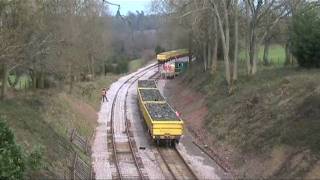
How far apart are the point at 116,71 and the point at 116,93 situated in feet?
116

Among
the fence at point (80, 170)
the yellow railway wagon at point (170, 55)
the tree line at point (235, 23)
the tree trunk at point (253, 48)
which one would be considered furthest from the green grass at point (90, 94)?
the fence at point (80, 170)

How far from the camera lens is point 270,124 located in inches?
1174

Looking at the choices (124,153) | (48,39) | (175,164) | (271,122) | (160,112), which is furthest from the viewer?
(48,39)

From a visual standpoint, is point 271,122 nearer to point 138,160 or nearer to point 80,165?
point 138,160

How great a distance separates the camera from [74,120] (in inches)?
1535

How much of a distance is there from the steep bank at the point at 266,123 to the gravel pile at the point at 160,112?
8.01ft

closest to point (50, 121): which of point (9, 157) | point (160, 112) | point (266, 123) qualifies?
point (160, 112)

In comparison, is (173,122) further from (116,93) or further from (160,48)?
(160,48)

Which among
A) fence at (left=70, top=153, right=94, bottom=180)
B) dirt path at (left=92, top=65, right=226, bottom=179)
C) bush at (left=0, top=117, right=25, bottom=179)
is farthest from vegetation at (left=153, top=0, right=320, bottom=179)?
bush at (left=0, top=117, right=25, bottom=179)

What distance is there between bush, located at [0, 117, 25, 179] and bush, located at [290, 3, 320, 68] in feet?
81.9

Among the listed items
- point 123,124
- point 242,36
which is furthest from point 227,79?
point 242,36

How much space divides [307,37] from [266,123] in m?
10.5

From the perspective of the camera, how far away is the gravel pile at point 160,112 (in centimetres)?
3488

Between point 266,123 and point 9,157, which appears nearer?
point 9,157
